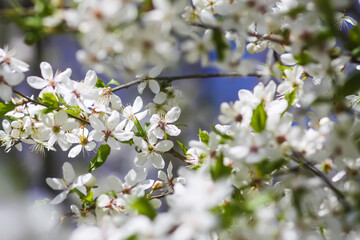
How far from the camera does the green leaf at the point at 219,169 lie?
1.86ft

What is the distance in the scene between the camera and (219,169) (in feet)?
1.88

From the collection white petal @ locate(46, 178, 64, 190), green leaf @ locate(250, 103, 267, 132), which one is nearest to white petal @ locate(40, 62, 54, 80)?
white petal @ locate(46, 178, 64, 190)

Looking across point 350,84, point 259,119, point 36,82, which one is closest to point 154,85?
point 36,82

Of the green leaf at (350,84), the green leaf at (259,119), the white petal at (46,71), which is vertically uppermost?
the green leaf at (350,84)

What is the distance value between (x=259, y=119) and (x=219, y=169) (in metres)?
0.11

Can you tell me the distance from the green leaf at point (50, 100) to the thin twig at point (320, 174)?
45 centimetres

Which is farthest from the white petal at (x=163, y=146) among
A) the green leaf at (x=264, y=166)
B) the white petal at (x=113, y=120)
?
the green leaf at (x=264, y=166)

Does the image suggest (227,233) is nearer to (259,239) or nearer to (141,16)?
(259,239)

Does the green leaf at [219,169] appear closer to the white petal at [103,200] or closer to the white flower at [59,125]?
the white petal at [103,200]

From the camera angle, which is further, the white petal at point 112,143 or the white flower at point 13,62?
the white petal at point 112,143

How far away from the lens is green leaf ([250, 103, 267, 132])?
607 mm

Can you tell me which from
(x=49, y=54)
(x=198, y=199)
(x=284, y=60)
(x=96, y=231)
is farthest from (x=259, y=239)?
(x=49, y=54)

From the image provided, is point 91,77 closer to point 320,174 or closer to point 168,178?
point 168,178

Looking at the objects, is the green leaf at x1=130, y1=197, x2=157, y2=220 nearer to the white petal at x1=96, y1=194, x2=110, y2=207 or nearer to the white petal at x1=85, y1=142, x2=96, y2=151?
the white petal at x1=96, y1=194, x2=110, y2=207
